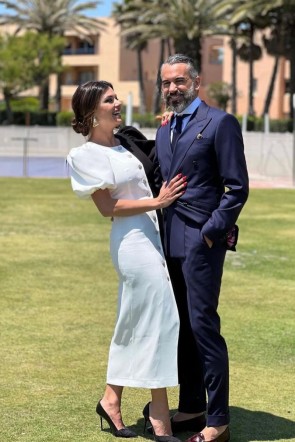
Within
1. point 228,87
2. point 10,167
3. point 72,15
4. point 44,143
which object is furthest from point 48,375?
point 228,87

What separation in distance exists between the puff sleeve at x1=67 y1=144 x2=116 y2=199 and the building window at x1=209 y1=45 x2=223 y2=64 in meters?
96.5

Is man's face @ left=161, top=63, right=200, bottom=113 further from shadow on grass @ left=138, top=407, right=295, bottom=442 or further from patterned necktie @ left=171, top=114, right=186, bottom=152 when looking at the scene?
shadow on grass @ left=138, top=407, right=295, bottom=442

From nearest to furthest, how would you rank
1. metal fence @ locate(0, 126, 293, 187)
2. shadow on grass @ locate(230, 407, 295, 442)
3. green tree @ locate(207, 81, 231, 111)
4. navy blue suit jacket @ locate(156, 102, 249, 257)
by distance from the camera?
1. navy blue suit jacket @ locate(156, 102, 249, 257)
2. shadow on grass @ locate(230, 407, 295, 442)
3. metal fence @ locate(0, 126, 293, 187)
4. green tree @ locate(207, 81, 231, 111)

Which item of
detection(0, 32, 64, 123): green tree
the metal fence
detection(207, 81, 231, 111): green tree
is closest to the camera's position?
the metal fence

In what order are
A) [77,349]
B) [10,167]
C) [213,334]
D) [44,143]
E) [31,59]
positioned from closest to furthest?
1. [213,334]
2. [77,349]
3. [10,167]
4. [44,143]
5. [31,59]

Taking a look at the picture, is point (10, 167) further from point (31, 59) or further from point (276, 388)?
point (31, 59)

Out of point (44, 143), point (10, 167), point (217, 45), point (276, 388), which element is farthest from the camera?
point (217, 45)

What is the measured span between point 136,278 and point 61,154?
105 ft

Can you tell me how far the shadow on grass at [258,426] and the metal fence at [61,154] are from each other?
2319cm

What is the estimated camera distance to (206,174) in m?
4.88

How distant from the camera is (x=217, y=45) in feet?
325

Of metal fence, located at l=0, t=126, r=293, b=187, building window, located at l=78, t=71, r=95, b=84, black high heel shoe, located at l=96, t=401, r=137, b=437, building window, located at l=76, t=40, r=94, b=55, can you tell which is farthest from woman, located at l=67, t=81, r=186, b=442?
building window, located at l=78, t=71, r=95, b=84

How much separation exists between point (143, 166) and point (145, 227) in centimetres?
36

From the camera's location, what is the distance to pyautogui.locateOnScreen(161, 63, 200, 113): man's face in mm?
4828
